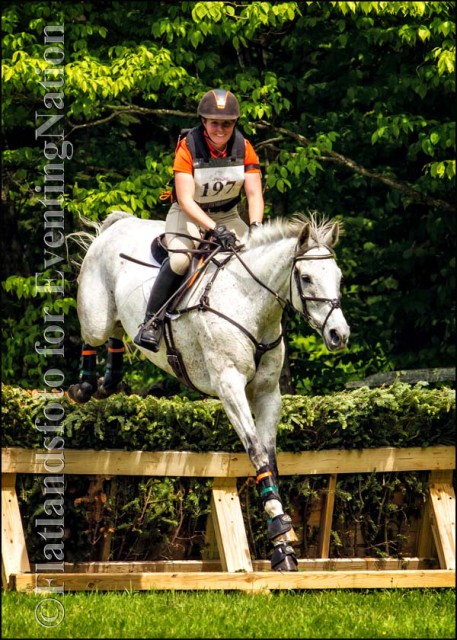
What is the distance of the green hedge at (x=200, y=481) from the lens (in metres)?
9.35

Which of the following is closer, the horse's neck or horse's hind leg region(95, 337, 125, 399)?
the horse's neck

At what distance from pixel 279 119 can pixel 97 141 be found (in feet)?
8.28

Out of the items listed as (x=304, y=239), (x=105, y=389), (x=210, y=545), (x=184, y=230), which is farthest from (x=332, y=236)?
(x=105, y=389)

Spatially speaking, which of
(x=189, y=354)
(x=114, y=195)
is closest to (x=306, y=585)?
(x=189, y=354)

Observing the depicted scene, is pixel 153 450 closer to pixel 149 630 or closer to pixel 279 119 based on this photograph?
pixel 149 630

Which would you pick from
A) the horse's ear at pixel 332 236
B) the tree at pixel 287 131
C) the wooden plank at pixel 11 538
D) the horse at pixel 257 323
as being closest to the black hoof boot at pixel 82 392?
the horse at pixel 257 323

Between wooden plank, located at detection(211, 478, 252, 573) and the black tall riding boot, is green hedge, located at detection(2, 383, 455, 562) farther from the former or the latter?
the black tall riding boot

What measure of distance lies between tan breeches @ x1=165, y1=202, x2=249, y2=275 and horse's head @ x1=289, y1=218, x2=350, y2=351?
30.3 inches

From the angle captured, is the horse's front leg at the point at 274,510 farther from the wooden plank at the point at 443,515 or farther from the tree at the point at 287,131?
the tree at the point at 287,131

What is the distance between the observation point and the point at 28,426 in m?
9.21

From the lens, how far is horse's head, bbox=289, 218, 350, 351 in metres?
8.23

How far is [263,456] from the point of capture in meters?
8.60

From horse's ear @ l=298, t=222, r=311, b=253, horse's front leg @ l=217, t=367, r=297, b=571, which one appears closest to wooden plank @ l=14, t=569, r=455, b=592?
horse's front leg @ l=217, t=367, r=297, b=571

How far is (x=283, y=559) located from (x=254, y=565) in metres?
1.22
